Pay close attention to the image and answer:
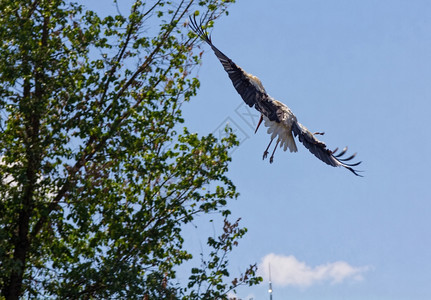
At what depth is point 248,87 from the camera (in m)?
12.5

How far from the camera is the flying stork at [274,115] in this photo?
1247cm

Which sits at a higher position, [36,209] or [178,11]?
[178,11]

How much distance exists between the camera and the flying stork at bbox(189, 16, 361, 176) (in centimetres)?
1247

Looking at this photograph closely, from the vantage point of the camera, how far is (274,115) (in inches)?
495

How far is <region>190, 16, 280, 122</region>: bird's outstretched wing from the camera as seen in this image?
12.4 m

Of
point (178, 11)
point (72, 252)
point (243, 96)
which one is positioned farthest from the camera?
point (178, 11)

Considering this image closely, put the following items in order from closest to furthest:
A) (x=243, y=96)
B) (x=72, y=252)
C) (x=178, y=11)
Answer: (x=243, y=96) < (x=72, y=252) < (x=178, y=11)

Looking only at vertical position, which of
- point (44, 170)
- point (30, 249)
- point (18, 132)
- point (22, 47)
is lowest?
point (30, 249)

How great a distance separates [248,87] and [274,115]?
2.05 feet

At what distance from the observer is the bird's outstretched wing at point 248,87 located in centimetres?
1245

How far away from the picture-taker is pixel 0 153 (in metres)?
12.8

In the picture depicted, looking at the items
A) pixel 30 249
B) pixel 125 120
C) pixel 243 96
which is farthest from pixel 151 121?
pixel 30 249

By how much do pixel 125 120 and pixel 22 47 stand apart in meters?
2.11

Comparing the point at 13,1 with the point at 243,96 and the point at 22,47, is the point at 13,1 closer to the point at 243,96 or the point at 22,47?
the point at 22,47
